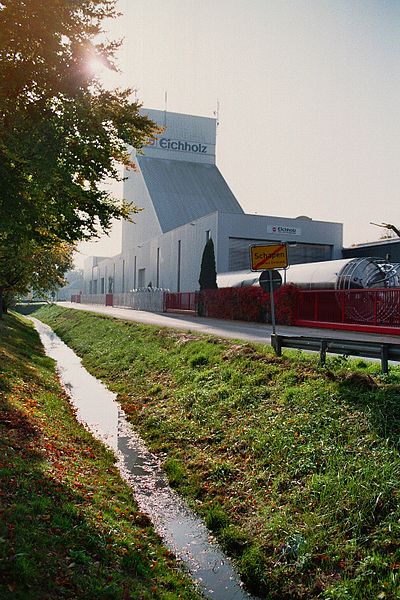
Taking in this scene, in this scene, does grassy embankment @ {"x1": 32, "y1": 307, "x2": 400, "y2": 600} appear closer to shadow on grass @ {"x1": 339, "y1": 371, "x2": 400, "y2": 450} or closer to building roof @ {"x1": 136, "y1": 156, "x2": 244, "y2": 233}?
shadow on grass @ {"x1": 339, "y1": 371, "x2": 400, "y2": 450}

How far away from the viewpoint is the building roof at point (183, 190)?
2867 inches

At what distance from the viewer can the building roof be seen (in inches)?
2867

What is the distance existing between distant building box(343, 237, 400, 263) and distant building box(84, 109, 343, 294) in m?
1.77

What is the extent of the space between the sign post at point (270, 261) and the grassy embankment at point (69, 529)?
227 inches

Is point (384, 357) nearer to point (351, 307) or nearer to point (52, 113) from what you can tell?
point (52, 113)

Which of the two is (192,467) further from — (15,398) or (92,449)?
(15,398)

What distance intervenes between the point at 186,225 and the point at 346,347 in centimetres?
4443

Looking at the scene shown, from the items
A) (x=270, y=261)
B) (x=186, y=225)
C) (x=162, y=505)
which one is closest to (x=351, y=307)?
(x=270, y=261)

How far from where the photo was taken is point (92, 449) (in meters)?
10.1

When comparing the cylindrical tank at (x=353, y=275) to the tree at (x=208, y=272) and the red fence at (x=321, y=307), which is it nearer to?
the red fence at (x=321, y=307)

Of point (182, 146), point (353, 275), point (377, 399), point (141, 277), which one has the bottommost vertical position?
point (377, 399)

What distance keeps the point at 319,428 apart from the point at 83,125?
23.5 ft

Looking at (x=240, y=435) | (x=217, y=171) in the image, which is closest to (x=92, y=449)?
(x=240, y=435)

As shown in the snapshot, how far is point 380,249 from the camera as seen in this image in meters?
45.5
